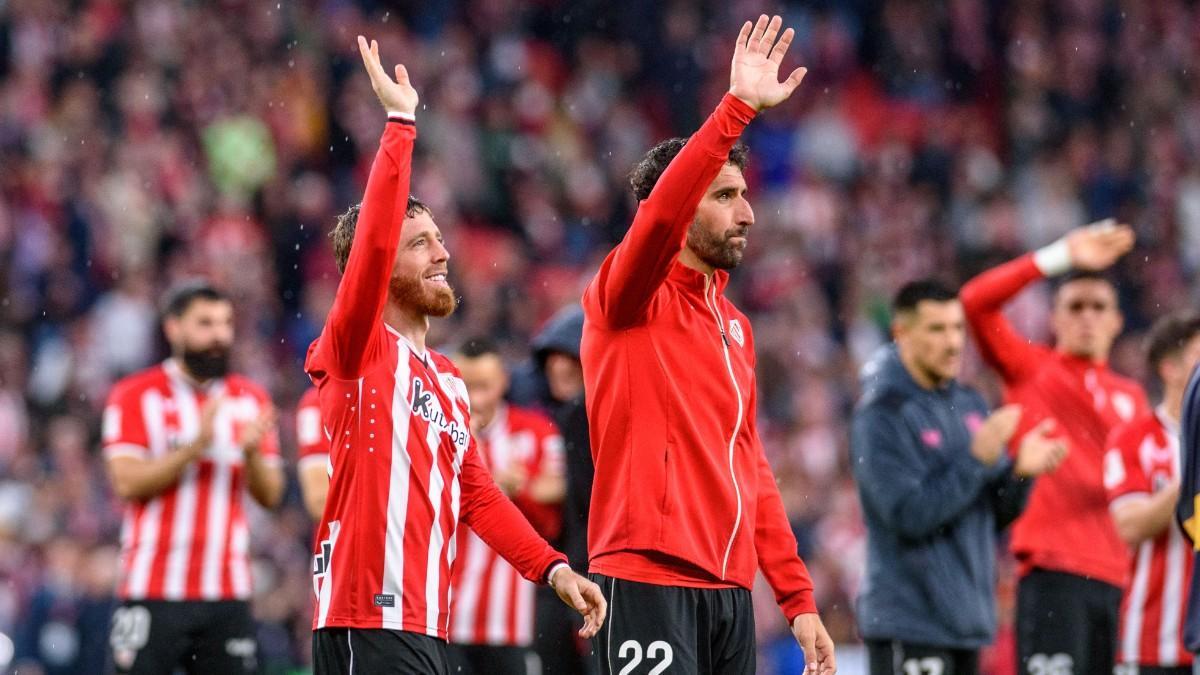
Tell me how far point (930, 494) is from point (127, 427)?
11.1 feet

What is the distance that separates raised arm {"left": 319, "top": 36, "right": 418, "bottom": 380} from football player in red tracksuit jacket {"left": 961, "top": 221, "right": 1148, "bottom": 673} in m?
3.85

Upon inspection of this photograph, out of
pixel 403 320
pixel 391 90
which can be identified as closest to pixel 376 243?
pixel 391 90

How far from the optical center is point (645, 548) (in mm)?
5102

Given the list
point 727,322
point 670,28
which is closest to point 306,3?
point 670,28

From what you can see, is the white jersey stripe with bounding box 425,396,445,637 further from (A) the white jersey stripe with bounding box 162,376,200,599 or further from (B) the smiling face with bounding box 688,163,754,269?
(A) the white jersey stripe with bounding box 162,376,200,599

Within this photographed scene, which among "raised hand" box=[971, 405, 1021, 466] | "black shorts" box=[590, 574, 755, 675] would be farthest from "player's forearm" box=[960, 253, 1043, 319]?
"black shorts" box=[590, 574, 755, 675]

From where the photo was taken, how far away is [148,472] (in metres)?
7.82

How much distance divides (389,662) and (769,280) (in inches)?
465

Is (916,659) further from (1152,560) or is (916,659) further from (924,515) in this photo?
(1152,560)

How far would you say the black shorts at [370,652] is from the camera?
4852 mm

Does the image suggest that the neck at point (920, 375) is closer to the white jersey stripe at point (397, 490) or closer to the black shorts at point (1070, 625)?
the black shorts at point (1070, 625)

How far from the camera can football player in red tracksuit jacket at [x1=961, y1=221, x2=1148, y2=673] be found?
25.8 ft

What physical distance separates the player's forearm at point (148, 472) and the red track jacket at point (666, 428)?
2964 mm

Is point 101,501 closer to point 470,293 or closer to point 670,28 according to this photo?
point 470,293
